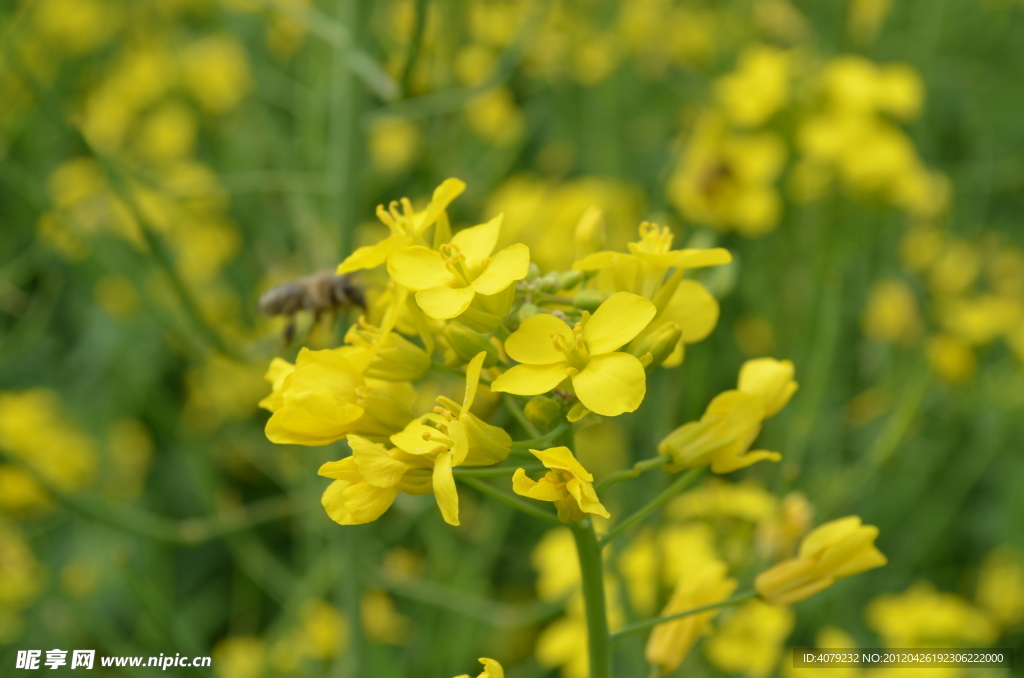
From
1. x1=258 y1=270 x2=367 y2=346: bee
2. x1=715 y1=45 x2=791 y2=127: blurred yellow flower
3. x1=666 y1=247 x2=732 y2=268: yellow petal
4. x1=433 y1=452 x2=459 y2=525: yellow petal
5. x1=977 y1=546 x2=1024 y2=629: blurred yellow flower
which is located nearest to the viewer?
x1=433 y1=452 x2=459 y2=525: yellow petal

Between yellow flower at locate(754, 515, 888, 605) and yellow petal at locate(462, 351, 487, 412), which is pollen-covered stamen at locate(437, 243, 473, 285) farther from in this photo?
yellow flower at locate(754, 515, 888, 605)

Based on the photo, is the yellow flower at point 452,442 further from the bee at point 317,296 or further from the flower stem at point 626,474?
the bee at point 317,296

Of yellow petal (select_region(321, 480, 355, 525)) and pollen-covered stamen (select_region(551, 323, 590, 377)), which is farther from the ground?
pollen-covered stamen (select_region(551, 323, 590, 377))

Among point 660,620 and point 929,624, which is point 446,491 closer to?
point 660,620

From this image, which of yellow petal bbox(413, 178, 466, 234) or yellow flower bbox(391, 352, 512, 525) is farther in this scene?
yellow petal bbox(413, 178, 466, 234)

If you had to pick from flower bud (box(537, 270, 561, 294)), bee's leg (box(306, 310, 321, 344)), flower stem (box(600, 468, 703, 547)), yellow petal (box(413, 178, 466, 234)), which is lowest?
flower stem (box(600, 468, 703, 547))

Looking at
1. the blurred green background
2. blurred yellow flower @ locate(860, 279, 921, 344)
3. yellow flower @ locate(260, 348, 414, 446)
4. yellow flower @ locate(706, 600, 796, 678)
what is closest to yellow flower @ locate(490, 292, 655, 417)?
yellow flower @ locate(260, 348, 414, 446)

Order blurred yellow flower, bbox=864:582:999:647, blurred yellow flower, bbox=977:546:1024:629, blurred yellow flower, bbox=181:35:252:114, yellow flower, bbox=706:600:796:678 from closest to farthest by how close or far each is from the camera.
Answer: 1. yellow flower, bbox=706:600:796:678
2. blurred yellow flower, bbox=864:582:999:647
3. blurred yellow flower, bbox=977:546:1024:629
4. blurred yellow flower, bbox=181:35:252:114

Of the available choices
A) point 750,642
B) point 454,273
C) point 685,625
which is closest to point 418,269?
point 454,273
